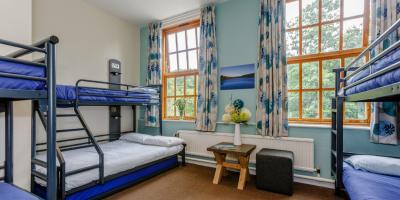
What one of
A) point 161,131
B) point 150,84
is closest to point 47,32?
point 150,84

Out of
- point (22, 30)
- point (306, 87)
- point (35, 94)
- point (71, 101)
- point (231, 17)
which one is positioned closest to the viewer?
point (35, 94)

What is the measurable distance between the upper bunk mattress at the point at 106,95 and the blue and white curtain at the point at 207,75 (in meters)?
0.99

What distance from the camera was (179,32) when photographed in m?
4.19

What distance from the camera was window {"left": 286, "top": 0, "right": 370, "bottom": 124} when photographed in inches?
104

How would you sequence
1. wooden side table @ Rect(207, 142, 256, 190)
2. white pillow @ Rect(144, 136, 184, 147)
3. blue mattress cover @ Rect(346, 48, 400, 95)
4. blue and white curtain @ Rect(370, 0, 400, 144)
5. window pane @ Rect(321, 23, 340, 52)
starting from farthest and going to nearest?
white pillow @ Rect(144, 136, 184, 147) < window pane @ Rect(321, 23, 340, 52) < wooden side table @ Rect(207, 142, 256, 190) < blue and white curtain @ Rect(370, 0, 400, 144) < blue mattress cover @ Rect(346, 48, 400, 95)

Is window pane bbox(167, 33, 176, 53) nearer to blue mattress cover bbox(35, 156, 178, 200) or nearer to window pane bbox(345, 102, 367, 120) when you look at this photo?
blue mattress cover bbox(35, 156, 178, 200)

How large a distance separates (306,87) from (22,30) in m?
3.77

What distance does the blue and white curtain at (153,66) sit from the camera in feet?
13.5

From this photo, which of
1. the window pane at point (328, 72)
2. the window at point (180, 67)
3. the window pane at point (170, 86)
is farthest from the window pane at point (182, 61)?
the window pane at point (328, 72)

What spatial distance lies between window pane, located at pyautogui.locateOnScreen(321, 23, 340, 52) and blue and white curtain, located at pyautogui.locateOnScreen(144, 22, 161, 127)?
9.97 feet

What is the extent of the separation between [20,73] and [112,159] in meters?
1.60

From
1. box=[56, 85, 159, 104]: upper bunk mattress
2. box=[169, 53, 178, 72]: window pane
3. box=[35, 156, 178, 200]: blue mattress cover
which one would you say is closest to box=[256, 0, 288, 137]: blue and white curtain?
box=[35, 156, 178, 200]: blue mattress cover

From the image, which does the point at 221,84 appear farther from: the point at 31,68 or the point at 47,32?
the point at 47,32

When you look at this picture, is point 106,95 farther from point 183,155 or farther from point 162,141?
point 183,155
